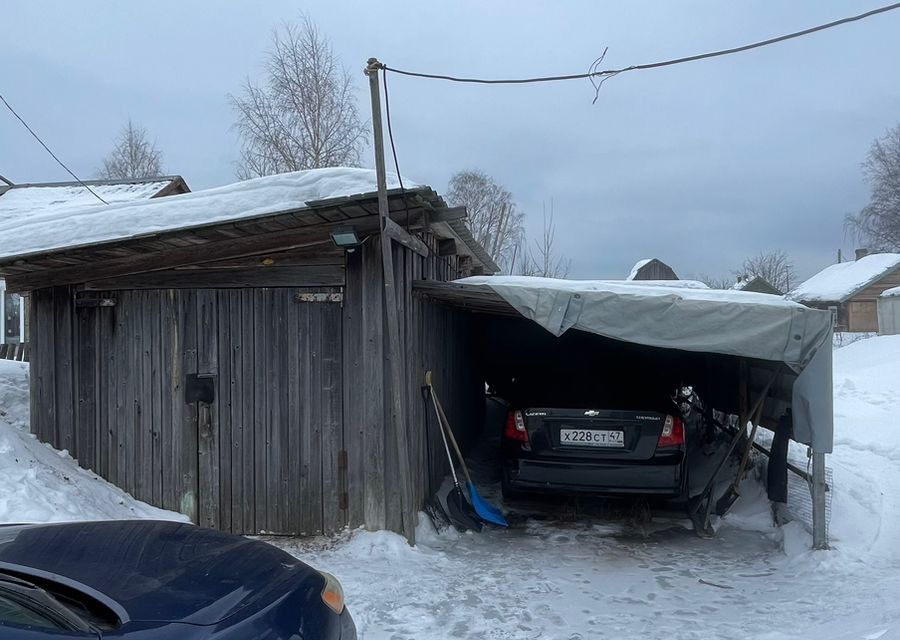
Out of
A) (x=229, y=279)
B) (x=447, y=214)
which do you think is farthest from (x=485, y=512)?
(x=229, y=279)

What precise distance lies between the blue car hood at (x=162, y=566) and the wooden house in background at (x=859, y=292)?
40.3 metres

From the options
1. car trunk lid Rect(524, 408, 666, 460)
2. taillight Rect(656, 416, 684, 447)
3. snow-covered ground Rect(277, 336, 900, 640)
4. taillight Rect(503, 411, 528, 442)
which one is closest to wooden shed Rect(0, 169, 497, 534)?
snow-covered ground Rect(277, 336, 900, 640)

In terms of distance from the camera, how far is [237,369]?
Result: 5773 mm

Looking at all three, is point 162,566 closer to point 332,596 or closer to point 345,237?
point 332,596

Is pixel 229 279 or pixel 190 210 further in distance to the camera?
pixel 229 279

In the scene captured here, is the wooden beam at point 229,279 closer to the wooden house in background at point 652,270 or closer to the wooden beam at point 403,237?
the wooden beam at point 403,237

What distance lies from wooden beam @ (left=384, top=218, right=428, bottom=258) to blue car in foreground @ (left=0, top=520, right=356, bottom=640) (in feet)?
8.94

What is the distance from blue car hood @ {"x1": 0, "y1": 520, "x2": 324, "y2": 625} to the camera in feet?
7.52

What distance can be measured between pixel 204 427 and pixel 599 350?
17.5ft

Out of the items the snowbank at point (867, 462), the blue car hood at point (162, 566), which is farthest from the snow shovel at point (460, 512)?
the blue car hood at point (162, 566)

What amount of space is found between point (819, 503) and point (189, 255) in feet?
17.9

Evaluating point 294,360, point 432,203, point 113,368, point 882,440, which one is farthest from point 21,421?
point 882,440

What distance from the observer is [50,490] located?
17.1 ft

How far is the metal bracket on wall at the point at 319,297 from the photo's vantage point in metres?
5.64
